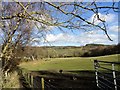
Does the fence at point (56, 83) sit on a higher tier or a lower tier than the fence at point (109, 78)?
lower

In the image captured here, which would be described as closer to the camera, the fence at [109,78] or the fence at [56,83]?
the fence at [109,78]

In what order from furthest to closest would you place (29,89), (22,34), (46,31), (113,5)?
(22,34)
(29,89)
(46,31)
(113,5)

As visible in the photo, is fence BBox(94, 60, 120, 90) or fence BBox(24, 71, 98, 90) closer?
fence BBox(94, 60, 120, 90)

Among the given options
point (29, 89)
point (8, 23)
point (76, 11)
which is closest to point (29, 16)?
point (76, 11)

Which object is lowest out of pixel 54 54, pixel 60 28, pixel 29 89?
pixel 29 89

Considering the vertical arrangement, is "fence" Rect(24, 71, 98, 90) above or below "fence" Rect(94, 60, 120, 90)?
below

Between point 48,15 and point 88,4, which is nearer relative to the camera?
point 88,4

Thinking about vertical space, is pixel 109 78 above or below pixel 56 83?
above

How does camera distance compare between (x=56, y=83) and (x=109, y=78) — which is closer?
(x=109, y=78)

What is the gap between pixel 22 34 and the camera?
→ 12312 millimetres

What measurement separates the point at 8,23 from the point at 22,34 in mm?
3414

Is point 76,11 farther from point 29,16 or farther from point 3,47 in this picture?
point 3,47

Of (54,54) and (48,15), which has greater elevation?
(48,15)

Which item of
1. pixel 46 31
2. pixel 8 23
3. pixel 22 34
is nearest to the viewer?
pixel 46 31
